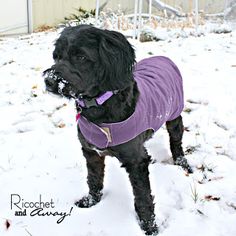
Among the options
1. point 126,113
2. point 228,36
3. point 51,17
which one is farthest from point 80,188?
point 51,17

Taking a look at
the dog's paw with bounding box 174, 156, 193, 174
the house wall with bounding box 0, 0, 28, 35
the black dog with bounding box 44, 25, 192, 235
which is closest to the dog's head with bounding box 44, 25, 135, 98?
the black dog with bounding box 44, 25, 192, 235

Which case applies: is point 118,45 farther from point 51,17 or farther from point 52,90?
point 51,17

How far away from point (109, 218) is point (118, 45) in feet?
4.06

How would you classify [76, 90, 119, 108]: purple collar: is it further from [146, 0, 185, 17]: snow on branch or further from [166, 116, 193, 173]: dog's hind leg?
[146, 0, 185, 17]: snow on branch

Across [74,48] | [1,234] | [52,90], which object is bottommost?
[1,234]

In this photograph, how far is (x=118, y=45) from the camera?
7.42 ft

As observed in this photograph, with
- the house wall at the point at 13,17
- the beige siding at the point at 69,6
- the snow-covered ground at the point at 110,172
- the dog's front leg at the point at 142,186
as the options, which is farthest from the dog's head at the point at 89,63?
the beige siding at the point at 69,6

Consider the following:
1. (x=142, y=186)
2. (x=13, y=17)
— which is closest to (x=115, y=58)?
(x=142, y=186)

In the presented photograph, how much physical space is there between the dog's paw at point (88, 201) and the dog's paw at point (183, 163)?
0.81 metres

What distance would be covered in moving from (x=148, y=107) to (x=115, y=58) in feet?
1.73

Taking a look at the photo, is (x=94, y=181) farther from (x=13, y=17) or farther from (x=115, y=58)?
(x=13, y=17)

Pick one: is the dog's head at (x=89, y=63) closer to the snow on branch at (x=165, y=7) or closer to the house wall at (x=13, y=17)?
the house wall at (x=13, y=17)

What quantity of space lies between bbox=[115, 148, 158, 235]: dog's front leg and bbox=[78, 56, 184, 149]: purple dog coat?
0.47 feet

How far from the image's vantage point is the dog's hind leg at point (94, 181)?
2.82 metres
